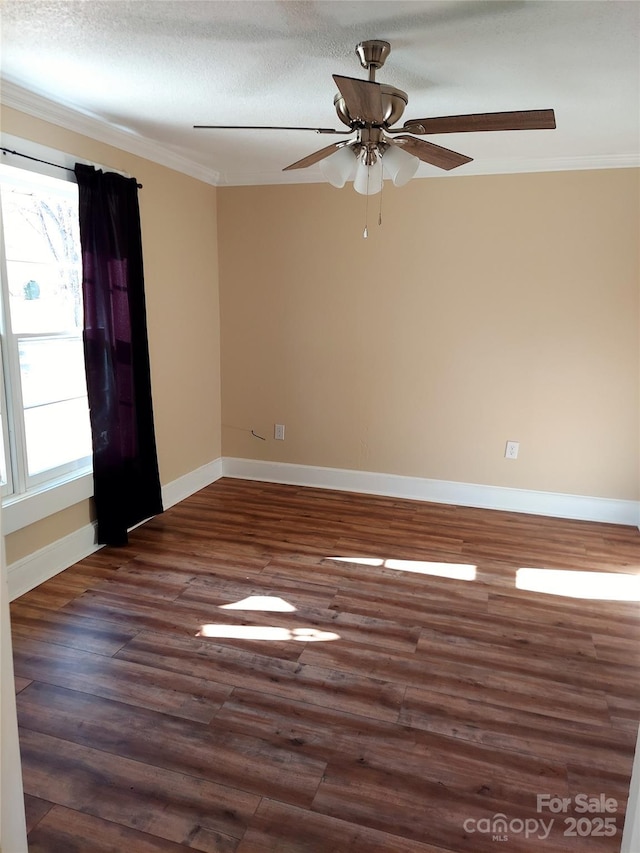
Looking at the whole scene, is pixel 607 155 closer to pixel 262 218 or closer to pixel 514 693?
pixel 262 218

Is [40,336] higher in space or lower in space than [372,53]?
lower

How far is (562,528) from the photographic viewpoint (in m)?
3.98

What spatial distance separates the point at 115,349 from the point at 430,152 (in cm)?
207

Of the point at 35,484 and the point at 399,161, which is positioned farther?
the point at 35,484

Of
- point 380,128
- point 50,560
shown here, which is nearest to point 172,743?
point 50,560

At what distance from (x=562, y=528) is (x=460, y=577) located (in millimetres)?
1197

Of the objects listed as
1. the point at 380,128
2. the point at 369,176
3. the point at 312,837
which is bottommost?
the point at 312,837

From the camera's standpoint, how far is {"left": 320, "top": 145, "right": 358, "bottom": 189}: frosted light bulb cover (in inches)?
95.9

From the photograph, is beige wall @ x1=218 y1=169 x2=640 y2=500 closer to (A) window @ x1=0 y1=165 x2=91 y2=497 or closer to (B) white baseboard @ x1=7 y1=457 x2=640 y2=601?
(B) white baseboard @ x1=7 y1=457 x2=640 y2=601

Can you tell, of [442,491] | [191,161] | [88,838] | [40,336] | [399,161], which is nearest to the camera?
[88,838]

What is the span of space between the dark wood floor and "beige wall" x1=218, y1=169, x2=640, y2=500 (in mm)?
958

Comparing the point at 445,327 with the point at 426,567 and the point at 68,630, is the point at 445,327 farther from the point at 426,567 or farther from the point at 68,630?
A: the point at 68,630

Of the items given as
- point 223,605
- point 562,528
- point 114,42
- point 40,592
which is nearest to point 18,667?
point 40,592

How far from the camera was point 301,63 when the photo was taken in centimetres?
235
